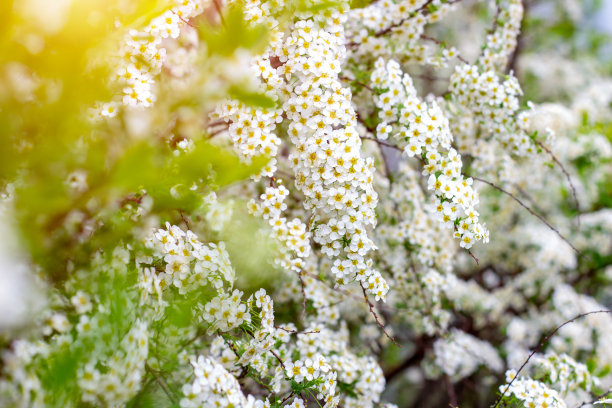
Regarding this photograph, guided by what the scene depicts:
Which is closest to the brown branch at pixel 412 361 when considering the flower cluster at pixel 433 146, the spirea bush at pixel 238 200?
the spirea bush at pixel 238 200

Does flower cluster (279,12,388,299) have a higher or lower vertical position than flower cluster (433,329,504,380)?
higher

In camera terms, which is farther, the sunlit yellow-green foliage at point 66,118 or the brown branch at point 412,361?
the brown branch at point 412,361

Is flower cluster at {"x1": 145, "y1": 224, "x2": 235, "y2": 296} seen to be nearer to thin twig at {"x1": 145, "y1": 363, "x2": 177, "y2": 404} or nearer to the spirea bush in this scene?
the spirea bush

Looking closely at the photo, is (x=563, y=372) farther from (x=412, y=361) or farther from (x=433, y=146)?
(x=412, y=361)

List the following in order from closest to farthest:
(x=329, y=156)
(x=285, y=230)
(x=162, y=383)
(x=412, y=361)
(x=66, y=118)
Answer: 1. (x=66, y=118)
2. (x=162, y=383)
3. (x=329, y=156)
4. (x=285, y=230)
5. (x=412, y=361)

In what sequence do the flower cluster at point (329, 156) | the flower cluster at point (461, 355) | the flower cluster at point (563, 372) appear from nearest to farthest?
the flower cluster at point (329, 156) → the flower cluster at point (563, 372) → the flower cluster at point (461, 355)

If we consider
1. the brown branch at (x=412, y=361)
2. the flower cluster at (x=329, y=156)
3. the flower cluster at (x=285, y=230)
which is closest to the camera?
the flower cluster at (x=329, y=156)

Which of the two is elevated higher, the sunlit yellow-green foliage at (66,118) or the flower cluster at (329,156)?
the sunlit yellow-green foliage at (66,118)

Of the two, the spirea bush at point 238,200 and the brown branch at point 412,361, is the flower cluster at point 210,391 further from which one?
the brown branch at point 412,361

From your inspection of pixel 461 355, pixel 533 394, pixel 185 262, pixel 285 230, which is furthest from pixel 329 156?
pixel 461 355

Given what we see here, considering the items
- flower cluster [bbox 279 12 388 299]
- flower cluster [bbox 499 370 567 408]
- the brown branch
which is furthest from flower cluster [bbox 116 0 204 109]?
the brown branch
